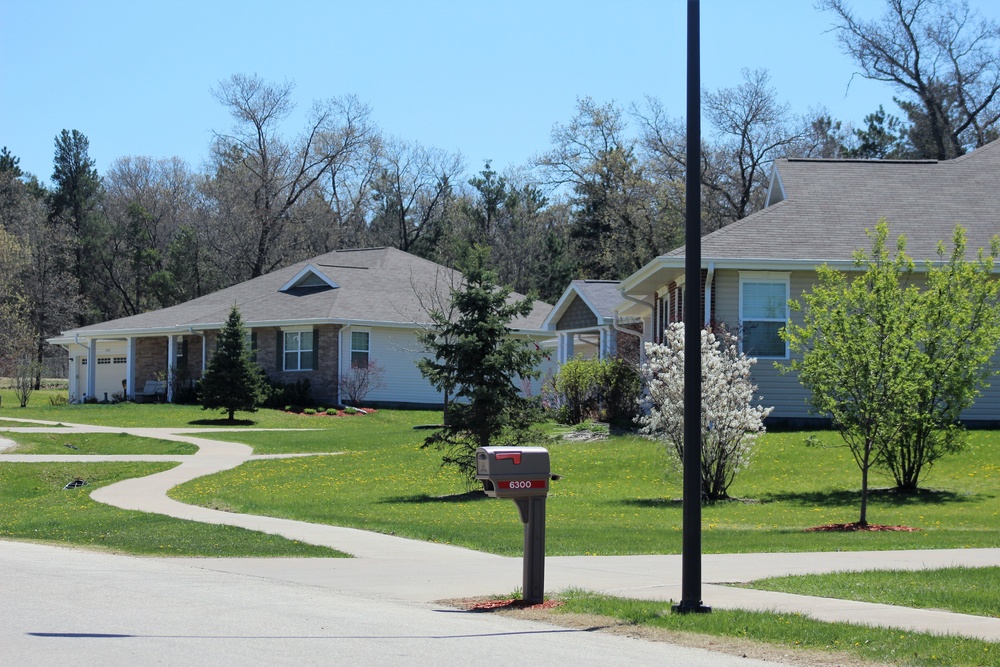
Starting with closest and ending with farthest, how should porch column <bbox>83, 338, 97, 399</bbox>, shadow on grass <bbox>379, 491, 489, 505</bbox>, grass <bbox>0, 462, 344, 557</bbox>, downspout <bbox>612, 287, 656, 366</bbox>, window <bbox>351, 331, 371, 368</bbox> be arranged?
grass <bbox>0, 462, 344, 557</bbox> < shadow on grass <bbox>379, 491, 489, 505</bbox> < downspout <bbox>612, 287, 656, 366</bbox> < window <bbox>351, 331, 371, 368</bbox> < porch column <bbox>83, 338, 97, 399</bbox>

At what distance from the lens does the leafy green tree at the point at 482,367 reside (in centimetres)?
2053

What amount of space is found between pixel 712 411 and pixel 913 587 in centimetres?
903

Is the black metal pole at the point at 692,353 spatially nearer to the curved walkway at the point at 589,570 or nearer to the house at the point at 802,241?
the curved walkway at the point at 589,570

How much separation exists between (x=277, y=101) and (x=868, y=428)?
52.5m

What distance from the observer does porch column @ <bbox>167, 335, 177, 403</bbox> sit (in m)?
45.9

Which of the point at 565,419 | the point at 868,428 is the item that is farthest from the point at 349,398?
the point at 868,428

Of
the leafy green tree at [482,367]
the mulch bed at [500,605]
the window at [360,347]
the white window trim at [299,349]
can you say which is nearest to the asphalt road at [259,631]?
the mulch bed at [500,605]

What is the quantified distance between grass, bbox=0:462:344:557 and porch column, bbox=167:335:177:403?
2293 cm

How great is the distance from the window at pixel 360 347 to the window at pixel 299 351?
5.11ft

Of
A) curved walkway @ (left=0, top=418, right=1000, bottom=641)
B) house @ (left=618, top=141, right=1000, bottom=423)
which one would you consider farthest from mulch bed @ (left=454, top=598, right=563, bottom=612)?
house @ (left=618, top=141, right=1000, bottom=423)

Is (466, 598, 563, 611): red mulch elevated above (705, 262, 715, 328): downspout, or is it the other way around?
(705, 262, 715, 328): downspout

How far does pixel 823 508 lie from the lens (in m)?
18.6

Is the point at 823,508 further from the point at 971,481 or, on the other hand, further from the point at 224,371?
the point at 224,371

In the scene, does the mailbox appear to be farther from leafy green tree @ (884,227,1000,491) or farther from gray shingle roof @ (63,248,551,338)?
gray shingle roof @ (63,248,551,338)
